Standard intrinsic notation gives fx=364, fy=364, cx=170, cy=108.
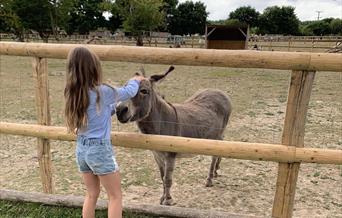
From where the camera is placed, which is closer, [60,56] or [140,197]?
[60,56]

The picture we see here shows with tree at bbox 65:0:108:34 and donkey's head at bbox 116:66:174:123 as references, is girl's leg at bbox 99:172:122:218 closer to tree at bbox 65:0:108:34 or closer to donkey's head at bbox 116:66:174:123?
donkey's head at bbox 116:66:174:123

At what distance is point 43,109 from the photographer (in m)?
3.48

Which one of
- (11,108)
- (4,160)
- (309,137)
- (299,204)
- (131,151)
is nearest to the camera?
(299,204)

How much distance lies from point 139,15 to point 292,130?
31359mm

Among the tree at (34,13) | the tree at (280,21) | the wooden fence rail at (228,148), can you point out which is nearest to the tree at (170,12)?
the tree at (280,21)

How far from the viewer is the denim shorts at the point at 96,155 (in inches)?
103

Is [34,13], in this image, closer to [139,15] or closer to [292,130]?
[139,15]

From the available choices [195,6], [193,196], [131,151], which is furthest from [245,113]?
[195,6]

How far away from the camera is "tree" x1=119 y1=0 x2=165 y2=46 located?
32.4 m

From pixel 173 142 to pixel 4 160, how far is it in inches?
120

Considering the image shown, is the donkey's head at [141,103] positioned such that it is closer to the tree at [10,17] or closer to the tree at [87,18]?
the tree at [10,17]

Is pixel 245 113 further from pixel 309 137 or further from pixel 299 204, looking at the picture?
pixel 299 204

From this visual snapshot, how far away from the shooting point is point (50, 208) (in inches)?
140

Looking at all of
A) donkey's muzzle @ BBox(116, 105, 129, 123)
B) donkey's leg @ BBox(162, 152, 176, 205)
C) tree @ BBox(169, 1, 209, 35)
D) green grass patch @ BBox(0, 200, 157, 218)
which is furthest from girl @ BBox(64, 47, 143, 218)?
tree @ BBox(169, 1, 209, 35)
